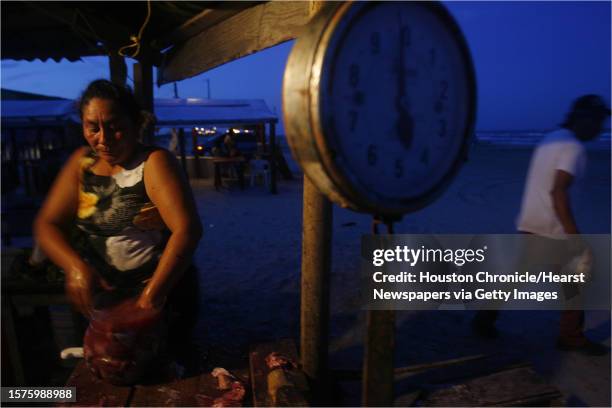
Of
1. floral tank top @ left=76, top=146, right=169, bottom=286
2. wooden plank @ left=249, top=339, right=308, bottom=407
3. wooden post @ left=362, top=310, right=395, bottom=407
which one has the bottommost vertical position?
wooden plank @ left=249, top=339, right=308, bottom=407

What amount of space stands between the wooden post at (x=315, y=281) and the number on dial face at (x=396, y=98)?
1.14 metres

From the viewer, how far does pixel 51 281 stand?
2.65 m

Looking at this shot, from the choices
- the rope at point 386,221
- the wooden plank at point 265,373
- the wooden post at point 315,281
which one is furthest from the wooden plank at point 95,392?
the rope at point 386,221

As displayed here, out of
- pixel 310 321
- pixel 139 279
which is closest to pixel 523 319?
pixel 310 321

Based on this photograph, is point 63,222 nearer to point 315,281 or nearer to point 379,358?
point 315,281

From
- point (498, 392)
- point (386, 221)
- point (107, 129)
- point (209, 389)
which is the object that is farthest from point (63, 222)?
point (498, 392)

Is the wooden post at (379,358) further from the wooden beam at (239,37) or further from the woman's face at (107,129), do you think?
the wooden beam at (239,37)

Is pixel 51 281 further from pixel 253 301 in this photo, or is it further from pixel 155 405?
pixel 253 301

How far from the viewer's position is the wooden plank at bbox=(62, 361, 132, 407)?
1965 millimetres

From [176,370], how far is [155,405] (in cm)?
24

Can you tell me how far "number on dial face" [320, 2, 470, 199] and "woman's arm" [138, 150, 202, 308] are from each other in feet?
3.59

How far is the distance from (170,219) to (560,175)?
9.24 ft

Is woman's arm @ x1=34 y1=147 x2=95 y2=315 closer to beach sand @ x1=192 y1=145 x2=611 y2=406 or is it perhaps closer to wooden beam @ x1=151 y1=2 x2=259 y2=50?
beach sand @ x1=192 y1=145 x2=611 y2=406

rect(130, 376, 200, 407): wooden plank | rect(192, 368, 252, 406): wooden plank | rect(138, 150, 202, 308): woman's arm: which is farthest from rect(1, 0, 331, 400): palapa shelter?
rect(130, 376, 200, 407): wooden plank
